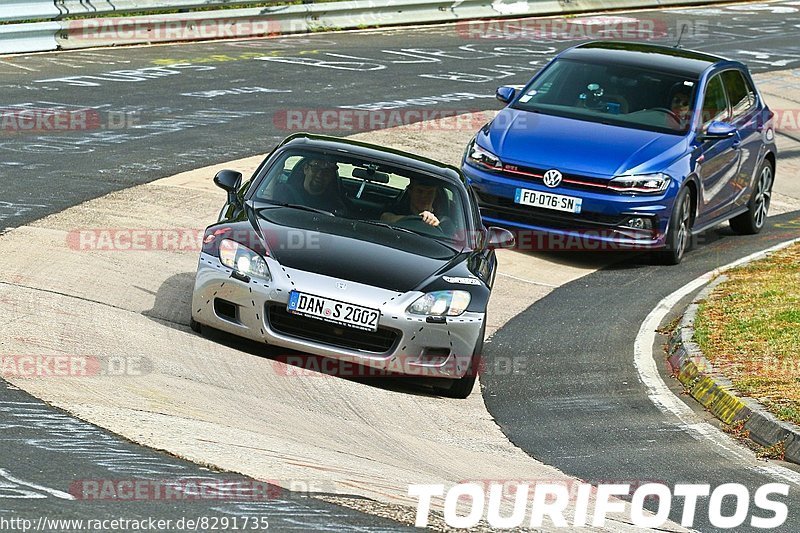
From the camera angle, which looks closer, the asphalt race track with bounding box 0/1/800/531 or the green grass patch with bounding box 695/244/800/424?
the asphalt race track with bounding box 0/1/800/531

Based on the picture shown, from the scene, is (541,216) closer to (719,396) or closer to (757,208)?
(757,208)

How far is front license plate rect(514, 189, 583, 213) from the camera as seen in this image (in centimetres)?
1321

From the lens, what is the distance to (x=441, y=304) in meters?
9.03

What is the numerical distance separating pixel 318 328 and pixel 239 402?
976 millimetres

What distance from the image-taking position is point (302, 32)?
24.7m

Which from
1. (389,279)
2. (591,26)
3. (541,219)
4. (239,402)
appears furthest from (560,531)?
(591,26)

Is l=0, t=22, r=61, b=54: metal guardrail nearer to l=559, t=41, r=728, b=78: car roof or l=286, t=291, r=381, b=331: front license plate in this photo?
l=559, t=41, r=728, b=78: car roof

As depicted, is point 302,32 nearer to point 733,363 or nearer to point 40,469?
point 733,363

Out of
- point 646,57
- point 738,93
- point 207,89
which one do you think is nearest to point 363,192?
point 646,57

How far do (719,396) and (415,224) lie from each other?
2400 mm

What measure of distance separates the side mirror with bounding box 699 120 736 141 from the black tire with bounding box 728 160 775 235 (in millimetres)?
1873

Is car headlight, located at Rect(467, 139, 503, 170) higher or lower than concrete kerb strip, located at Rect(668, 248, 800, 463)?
higher

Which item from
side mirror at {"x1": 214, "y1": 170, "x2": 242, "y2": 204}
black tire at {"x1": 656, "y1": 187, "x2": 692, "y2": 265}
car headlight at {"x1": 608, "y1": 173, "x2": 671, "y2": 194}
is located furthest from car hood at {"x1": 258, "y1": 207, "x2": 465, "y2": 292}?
black tire at {"x1": 656, "y1": 187, "x2": 692, "y2": 265}

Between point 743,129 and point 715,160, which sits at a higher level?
point 743,129
